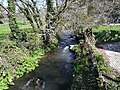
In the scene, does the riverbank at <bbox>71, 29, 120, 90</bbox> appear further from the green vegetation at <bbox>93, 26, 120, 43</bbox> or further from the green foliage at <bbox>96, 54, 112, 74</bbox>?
the green vegetation at <bbox>93, 26, 120, 43</bbox>


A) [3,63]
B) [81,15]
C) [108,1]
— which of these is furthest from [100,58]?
[108,1]

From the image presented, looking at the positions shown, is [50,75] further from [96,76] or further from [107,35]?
[107,35]

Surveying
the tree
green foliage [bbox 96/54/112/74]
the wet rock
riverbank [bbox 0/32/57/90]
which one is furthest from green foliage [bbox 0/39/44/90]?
the tree

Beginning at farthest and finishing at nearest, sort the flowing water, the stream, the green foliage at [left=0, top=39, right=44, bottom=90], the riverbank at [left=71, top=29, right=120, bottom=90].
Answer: the green foliage at [left=0, top=39, right=44, bottom=90] → the stream → the flowing water → the riverbank at [left=71, top=29, right=120, bottom=90]

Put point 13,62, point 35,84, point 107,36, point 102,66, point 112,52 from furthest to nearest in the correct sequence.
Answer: point 107,36 → point 112,52 → point 13,62 → point 35,84 → point 102,66

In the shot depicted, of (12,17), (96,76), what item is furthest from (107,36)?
(96,76)

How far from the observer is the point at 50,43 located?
30.3 meters

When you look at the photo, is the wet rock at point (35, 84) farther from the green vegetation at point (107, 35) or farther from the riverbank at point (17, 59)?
the green vegetation at point (107, 35)

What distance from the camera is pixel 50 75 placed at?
758 inches

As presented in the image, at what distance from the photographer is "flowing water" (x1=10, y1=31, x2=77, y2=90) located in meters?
16.9

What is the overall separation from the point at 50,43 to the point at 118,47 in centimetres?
754

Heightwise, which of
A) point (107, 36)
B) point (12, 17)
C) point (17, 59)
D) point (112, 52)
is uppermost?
point (12, 17)

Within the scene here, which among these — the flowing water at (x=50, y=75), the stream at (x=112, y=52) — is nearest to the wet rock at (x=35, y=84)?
the flowing water at (x=50, y=75)

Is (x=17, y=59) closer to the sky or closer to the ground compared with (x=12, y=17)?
closer to the ground
